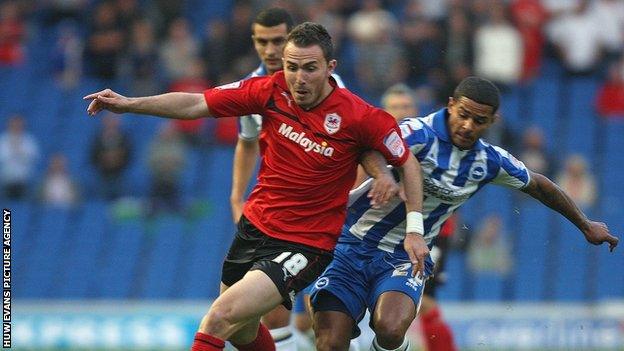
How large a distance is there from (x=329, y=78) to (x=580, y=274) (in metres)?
9.72

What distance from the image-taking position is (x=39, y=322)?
620 inches

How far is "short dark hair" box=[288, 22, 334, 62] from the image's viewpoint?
799 centimetres

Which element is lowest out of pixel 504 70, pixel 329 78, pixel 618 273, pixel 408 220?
pixel 618 273

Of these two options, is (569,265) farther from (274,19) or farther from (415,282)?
(415,282)

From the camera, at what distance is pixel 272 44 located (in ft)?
31.2

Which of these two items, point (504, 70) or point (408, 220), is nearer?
point (408, 220)

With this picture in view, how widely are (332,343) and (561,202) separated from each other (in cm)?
187

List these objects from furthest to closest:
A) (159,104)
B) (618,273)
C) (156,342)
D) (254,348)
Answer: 1. (618,273)
2. (156,342)
3. (254,348)
4. (159,104)

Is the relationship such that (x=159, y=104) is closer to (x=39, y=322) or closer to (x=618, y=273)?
(x=39, y=322)

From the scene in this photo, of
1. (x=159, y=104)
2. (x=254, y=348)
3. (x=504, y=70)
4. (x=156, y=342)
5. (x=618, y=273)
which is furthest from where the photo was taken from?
(x=504, y=70)

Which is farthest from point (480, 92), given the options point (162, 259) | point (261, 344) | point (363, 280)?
point (162, 259)

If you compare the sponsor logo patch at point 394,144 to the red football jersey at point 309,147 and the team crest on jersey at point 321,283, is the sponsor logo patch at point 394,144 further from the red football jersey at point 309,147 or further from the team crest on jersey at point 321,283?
the team crest on jersey at point 321,283

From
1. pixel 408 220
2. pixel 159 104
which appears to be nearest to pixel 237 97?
pixel 159 104

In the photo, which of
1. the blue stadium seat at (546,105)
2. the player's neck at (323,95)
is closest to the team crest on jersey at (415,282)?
the player's neck at (323,95)
